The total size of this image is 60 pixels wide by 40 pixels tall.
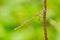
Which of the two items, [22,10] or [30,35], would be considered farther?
[22,10]

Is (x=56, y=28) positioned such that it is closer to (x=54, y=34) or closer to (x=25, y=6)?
(x=54, y=34)

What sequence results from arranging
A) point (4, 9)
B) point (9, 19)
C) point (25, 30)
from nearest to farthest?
point (25, 30) < point (9, 19) < point (4, 9)

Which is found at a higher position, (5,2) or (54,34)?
(5,2)

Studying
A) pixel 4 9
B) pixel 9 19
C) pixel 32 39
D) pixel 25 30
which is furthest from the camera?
pixel 4 9

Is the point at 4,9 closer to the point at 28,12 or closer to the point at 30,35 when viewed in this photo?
the point at 28,12

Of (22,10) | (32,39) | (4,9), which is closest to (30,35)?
(32,39)

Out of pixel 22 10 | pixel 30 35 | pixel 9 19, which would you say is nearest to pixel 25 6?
pixel 22 10
